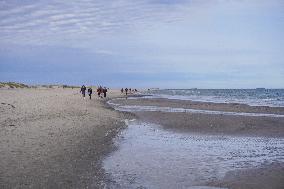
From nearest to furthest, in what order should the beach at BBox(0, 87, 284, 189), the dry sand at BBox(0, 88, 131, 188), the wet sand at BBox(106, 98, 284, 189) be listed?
1. the dry sand at BBox(0, 88, 131, 188)
2. the beach at BBox(0, 87, 284, 189)
3. the wet sand at BBox(106, 98, 284, 189)

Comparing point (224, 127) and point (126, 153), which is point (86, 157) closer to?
point (126, 153)

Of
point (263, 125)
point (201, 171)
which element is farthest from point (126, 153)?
point (263, 125)

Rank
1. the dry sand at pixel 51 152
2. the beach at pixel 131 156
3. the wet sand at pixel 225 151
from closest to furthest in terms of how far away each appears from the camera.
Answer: the dry sand at pixel 51 152 → the beach at pixel 131 156 → the wet sand at pixel 225 151

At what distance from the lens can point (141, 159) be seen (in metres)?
14.8

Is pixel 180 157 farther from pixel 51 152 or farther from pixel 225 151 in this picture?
pixel 51 152

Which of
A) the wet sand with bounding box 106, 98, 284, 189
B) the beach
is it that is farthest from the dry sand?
the wet sand with bounding box 106, 98, 284, 189

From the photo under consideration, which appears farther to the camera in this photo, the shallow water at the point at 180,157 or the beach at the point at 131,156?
the shallow water at the point at 180,157

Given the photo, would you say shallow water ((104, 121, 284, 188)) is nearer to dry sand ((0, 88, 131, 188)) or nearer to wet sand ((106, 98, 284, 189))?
wet sand ((106, 98, 284, 189))

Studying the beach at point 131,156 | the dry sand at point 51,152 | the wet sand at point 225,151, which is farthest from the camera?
the wet sand at point 225,151

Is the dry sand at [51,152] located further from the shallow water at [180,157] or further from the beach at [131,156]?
the shallow water at [180,157]

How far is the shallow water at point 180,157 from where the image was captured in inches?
464

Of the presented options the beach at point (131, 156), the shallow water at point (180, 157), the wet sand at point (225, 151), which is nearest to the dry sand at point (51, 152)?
the beach at point (131, 156)

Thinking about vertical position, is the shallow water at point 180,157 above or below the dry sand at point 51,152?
below

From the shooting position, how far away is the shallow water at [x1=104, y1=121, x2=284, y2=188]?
11.8 m
